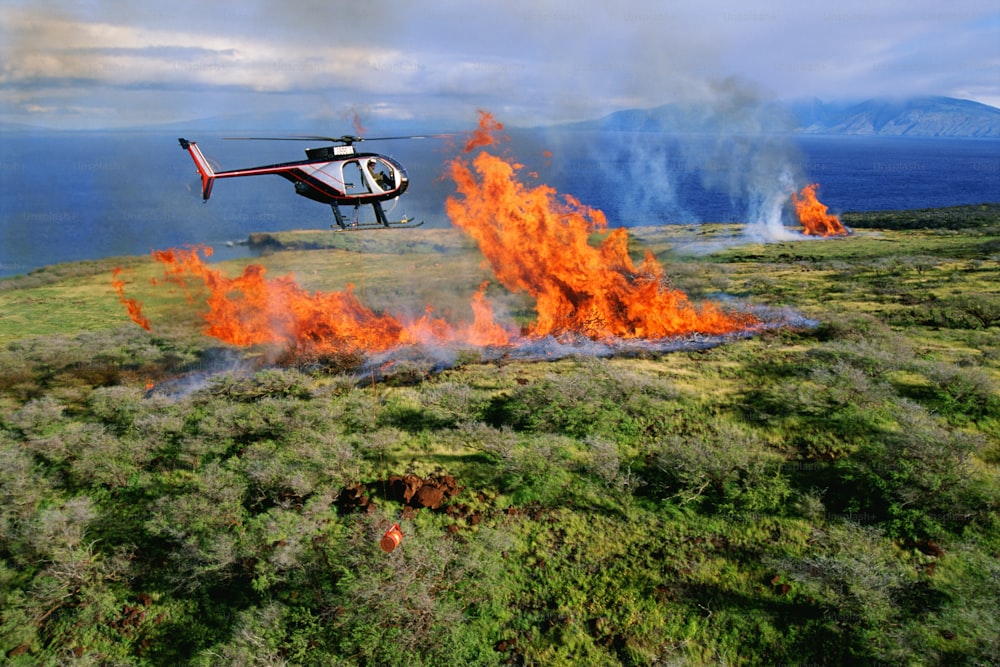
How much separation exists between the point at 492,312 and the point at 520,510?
19576 mm

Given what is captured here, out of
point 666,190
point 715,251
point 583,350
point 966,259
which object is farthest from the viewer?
point 666,190

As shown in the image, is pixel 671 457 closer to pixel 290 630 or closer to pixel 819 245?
pixel 290 630

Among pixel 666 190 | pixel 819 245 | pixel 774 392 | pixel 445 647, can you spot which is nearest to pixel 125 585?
pixel 445 647

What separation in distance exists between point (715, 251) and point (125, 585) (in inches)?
2149

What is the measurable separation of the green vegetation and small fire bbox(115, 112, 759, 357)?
12.2 ft

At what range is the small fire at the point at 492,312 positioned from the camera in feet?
94.2

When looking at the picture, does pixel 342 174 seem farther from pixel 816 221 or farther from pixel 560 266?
pixel 816 221

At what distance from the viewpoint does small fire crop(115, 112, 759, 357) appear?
1131 inches

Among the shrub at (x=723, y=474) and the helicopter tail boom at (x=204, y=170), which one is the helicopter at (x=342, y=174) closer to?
the helicopter tail boom at (x=204, y=170)

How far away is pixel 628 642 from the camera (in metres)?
10.9

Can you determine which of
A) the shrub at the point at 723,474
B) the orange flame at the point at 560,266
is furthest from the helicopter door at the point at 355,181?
the shrub at the point at 723,474

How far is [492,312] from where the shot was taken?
109 feet

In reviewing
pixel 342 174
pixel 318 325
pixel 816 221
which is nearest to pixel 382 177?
pixel 342 174

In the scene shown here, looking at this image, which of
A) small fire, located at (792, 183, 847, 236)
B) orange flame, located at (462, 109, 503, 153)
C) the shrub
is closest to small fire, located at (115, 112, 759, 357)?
orange flame, located at (462, 109, 503, 153)
